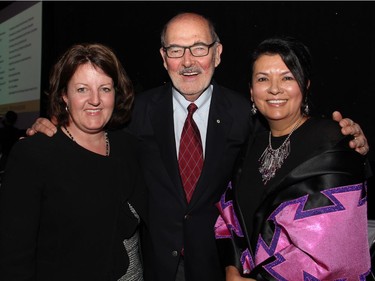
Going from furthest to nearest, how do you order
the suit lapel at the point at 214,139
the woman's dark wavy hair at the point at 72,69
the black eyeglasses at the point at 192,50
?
the black eyeglasses at the point at 192,50
the suit lapel at the point at 214,139
the woman's dark wavy hair at the point at 72,69

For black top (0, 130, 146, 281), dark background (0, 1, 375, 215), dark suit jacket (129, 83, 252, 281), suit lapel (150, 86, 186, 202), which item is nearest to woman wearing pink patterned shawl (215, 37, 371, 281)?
dark suit jacket (129, 83, 252, 281)

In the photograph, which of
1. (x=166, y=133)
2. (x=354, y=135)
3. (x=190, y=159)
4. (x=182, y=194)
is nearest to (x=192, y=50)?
(x=166, y=133)

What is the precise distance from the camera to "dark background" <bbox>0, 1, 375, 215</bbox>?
9.12 feet

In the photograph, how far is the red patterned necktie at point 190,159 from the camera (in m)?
1.92

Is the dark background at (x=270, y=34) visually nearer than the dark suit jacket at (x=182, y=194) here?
No

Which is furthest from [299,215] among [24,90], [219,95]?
[24,90]

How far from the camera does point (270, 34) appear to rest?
125 inches

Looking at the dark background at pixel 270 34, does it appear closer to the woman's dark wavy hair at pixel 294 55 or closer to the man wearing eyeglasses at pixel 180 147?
the man wearing eyeglasses at pixel 180 147

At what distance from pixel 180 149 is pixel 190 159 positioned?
70 mm

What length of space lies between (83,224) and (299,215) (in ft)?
2.69

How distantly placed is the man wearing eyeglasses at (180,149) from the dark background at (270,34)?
44.4 inches

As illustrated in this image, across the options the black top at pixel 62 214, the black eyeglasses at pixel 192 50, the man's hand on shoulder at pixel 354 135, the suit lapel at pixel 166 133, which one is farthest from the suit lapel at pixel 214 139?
the man's hand on shoulder at pixel 354 135

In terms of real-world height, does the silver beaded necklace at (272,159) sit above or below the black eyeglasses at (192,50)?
below

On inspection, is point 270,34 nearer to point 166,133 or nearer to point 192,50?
point 192,50
